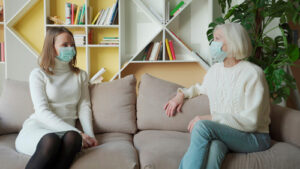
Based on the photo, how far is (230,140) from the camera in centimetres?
162

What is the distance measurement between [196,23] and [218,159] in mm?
2385

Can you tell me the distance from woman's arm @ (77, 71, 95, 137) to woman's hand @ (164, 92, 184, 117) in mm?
533

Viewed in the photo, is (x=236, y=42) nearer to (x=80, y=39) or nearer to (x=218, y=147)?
(x=218, y=147)

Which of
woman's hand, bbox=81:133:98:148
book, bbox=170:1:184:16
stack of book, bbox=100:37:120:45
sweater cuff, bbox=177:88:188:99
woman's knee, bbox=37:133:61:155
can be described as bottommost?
woman's hand, bbox=81:133:98:148

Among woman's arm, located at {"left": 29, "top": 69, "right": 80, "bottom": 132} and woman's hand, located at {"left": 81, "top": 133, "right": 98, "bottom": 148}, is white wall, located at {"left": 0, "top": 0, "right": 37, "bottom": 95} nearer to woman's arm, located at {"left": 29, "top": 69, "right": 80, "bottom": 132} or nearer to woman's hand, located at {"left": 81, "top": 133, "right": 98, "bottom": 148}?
woman's arm, located at {"left": 29, "top": 69, "right": 80, "bottom": 132}

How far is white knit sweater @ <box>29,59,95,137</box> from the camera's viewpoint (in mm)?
1830

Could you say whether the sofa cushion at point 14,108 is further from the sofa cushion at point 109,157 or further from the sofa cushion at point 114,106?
the sofa cushion at point 109,157

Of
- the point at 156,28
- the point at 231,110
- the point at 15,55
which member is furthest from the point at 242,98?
the point at 15,55

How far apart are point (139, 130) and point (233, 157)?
0.80 m

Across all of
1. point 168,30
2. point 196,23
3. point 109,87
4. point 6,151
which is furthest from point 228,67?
point 196,23

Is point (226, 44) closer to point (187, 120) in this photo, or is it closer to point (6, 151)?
point (187, 120)

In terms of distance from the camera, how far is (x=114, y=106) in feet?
6.89

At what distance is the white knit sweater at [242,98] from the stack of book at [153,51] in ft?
5.44

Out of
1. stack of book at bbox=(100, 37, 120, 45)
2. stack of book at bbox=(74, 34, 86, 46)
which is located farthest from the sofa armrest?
stack of book at bbox=(74, 34, 86, 46)
